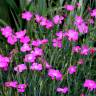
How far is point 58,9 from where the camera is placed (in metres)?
2.48

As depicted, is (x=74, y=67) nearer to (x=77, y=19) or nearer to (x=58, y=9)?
(x=77, y=19)

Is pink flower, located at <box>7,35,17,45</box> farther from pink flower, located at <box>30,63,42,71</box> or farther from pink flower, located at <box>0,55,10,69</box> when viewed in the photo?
pink flower, located at <box>30,63,42,71</box>

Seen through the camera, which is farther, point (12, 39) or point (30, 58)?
point (12, 39)

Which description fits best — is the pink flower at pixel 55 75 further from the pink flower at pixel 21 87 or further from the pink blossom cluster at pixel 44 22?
the pink blossom cluster at pixel 44 22

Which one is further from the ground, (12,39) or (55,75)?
(12,39)

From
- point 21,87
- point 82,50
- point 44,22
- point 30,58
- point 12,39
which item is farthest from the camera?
point 44,22

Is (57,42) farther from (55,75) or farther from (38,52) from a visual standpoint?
(55,75)

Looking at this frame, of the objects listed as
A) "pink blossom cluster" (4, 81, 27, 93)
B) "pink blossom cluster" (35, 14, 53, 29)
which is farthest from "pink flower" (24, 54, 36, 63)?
"pink blossom cluster" (35, 14, 53, 29)

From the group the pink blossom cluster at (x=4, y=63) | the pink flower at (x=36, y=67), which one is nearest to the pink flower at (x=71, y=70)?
the pink flower at (x=36, y=67)

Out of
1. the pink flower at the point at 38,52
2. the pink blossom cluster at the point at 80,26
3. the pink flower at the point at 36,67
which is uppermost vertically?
the pink blossom cluster at the point at 80,26

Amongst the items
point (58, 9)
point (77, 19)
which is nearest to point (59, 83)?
point (77, 19)

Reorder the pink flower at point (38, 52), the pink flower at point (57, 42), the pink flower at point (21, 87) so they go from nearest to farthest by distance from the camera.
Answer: the pink flower at point (21, 87)
the pink flower at point (38, 52)
the pink flower at point (57, 42)

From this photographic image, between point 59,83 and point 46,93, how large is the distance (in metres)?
0.09

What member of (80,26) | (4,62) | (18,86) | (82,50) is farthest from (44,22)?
(18,86)
